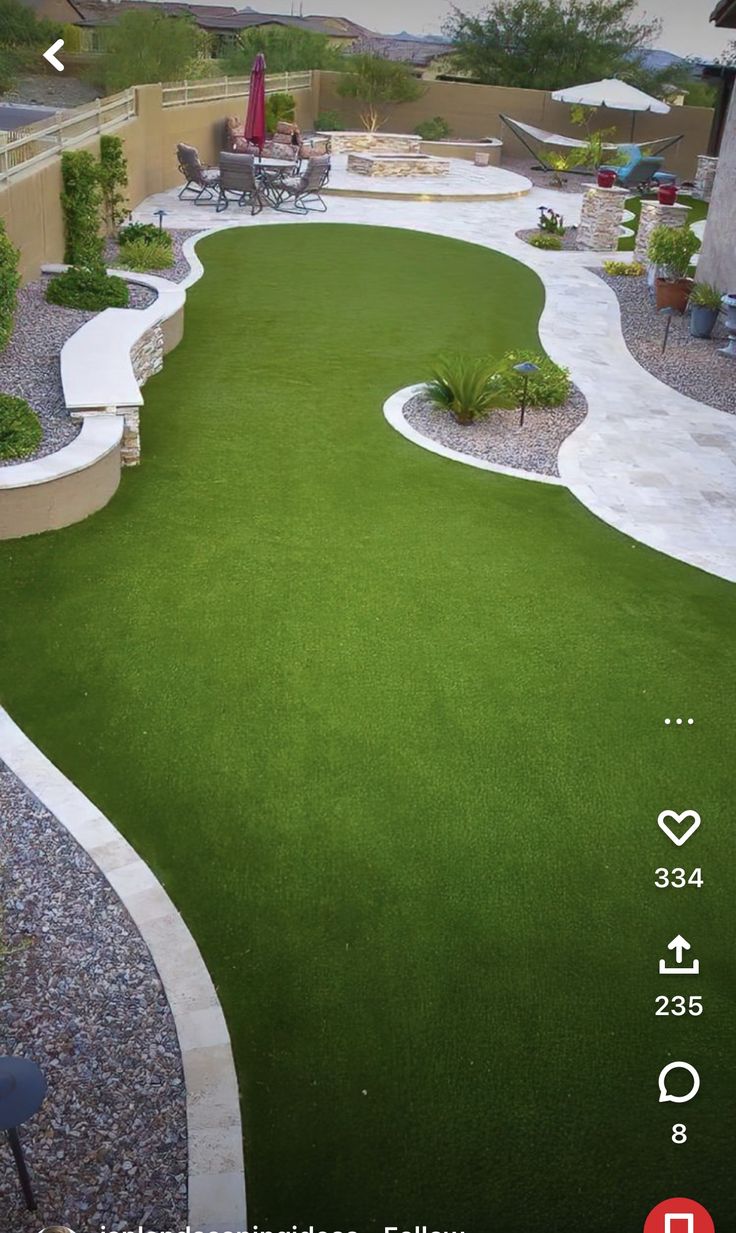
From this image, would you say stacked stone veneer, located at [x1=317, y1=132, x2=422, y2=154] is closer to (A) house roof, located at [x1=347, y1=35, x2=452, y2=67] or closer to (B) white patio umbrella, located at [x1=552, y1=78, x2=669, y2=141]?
(B) white patio umbrella, located at [x1=552, y1=78, x2=669, y2=141]

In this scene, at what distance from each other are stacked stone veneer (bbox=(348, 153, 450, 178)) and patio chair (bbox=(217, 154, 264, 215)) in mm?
5685

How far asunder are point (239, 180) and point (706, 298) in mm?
9793

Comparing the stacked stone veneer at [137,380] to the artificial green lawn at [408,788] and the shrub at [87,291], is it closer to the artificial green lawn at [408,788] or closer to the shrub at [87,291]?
the artificial green lawn at [408,788]

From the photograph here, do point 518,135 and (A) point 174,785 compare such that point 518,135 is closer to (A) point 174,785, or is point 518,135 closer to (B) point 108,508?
(B) point 108,508

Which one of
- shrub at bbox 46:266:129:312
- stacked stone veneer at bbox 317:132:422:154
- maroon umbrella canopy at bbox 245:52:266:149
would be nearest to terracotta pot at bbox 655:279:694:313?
shrub at bbox 46:266:129:312

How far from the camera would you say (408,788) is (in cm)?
513

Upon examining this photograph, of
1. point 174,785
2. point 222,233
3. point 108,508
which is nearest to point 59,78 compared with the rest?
point 222,233

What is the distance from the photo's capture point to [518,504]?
27.0 feet

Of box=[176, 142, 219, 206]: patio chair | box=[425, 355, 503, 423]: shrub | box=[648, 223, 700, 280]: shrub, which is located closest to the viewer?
box=[425, 355, 503, 423]: shrub

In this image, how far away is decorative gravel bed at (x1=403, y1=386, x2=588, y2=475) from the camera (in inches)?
359

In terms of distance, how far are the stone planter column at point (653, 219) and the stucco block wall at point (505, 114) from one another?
14552mm

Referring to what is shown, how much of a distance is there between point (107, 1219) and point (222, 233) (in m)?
16.2

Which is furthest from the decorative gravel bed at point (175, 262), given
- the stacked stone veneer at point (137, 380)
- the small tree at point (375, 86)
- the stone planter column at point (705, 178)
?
the small tree at point (375, 86)

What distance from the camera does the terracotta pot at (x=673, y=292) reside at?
44.5 ft
